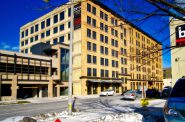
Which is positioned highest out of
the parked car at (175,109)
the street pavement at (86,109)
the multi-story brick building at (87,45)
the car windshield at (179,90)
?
the multi-story brick building at (87,45)

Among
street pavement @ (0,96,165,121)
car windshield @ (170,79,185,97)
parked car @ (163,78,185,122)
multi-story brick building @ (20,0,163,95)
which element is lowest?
street pavement @ (0,96,165,121)

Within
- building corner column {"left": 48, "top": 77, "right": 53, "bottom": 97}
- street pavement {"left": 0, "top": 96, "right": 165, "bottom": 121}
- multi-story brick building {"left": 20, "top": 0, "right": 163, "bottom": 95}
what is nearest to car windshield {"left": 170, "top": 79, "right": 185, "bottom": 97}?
street pavement {"left": 0, "top": 96, "right": 165, "bottom": 121}

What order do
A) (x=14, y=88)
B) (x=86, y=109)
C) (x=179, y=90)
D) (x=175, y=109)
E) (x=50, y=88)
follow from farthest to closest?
(x=50, y=88) < (x=14, y=88) < (x=86, y=109) < (x=179, y=90) < (x=175, y=109)

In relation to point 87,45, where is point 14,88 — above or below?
below

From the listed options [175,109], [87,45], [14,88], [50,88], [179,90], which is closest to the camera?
[175,109]

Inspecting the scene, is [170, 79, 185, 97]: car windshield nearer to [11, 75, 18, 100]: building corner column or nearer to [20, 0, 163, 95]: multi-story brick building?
[11, 75, 18, 100]: building corner column

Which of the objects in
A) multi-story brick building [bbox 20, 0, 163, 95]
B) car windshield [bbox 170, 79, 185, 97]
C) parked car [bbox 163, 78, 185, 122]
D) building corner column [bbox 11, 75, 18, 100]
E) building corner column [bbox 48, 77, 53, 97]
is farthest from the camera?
multi-story brick building [bbox 20, 0, 163, 95]

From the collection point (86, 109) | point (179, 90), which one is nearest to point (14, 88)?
point (86, 109)

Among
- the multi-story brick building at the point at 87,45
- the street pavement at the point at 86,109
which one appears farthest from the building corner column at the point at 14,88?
the street pavement at the point at 86,109

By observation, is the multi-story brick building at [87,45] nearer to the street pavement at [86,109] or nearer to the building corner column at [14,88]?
the building corner column at [14,88]

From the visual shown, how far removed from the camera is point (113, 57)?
63438mm

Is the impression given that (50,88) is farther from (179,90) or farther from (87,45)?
(179,90)

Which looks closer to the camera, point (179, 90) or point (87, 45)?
point (179, 90)

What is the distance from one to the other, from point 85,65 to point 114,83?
567 inches
